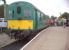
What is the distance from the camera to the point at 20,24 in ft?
64.4

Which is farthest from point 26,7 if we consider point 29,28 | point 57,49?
point 57,49

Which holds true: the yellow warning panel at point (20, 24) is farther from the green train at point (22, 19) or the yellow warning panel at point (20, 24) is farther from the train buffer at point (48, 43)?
the train buffer at point (48, 43)

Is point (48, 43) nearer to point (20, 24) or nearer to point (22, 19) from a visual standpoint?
point (20, 24)

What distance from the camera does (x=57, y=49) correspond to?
42.6 ft

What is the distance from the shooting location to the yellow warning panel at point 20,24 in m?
19.3

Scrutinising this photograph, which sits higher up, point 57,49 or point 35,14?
point 35,14

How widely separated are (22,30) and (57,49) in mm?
7043

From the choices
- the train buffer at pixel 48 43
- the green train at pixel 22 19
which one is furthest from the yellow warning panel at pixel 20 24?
the train buffer at pixel 48 43

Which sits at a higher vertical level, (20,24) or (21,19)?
(21,19)

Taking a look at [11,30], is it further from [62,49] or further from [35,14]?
[62,49]

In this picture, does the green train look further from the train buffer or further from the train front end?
the train buffer

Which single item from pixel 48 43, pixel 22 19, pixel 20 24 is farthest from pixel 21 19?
pixel 48 43

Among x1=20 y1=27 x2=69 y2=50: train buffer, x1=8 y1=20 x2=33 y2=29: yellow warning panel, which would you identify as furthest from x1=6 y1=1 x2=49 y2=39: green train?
x1=20 y1=27 x2=69 y2=50: train buffer

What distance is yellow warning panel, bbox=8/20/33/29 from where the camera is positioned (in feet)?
63.3
